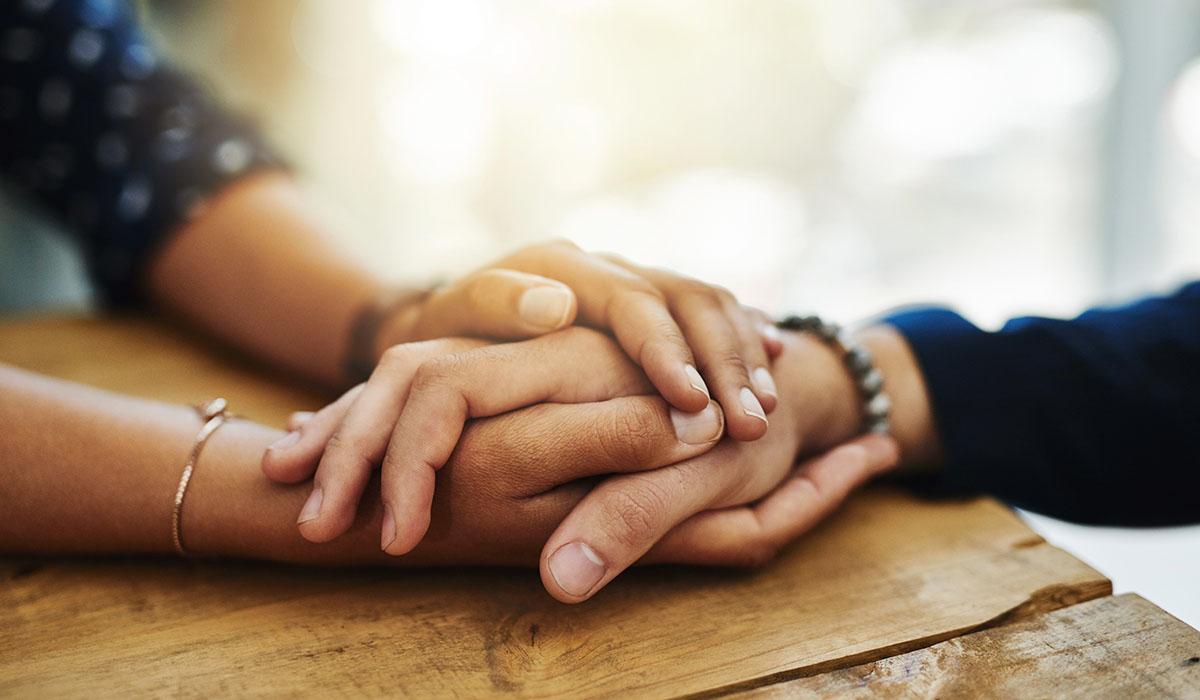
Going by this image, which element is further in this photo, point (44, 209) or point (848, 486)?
point (44, 209)

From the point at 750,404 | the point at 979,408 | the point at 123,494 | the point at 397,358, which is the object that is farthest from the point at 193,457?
the point at 979,408

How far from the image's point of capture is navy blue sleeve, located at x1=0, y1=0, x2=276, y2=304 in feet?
2.98

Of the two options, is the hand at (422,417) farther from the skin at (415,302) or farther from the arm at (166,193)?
the arm at (166,193)

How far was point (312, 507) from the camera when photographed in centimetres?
45

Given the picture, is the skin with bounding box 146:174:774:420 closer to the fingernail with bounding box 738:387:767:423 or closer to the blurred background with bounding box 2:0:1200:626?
the fingernail with bounding box 738:387:767:423

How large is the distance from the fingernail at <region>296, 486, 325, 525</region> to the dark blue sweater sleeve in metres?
0.44

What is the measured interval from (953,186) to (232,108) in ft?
6.17

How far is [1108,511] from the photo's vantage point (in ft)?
2.12

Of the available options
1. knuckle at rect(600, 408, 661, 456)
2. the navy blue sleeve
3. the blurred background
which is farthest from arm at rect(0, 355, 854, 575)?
the blurred background

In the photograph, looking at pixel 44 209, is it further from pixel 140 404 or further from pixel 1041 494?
pixel 1041 494

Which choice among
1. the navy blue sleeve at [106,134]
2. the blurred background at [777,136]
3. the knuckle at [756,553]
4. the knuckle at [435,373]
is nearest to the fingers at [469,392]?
the knuckle at [435,373]

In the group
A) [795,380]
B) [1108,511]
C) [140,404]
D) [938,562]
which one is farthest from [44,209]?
[1108,511]

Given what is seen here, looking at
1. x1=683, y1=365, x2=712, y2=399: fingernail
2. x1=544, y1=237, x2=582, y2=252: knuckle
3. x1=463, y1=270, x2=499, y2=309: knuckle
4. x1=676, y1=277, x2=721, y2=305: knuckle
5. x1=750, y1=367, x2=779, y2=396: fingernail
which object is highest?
x1=544, y1=237, x2=582, y2=252: knuckle

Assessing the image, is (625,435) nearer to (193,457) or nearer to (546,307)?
(546,307)
